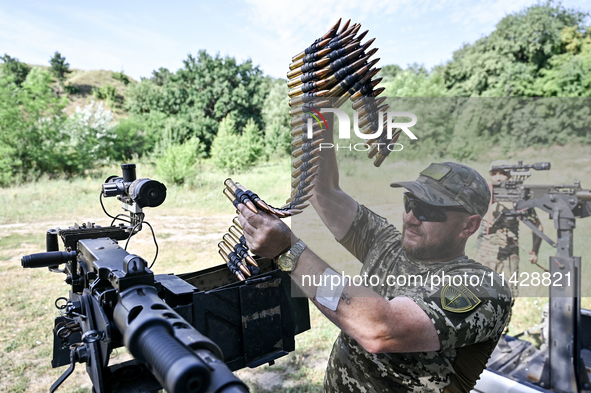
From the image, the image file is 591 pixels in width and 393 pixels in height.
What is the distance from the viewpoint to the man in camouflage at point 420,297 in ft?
5.68

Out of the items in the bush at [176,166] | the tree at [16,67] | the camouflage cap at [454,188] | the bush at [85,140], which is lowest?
the camouflage cap at [454,188]

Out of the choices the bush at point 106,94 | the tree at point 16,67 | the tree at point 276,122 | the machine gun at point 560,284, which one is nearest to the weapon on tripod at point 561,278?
the machine gun at point 560,284

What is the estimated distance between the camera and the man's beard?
2.04m

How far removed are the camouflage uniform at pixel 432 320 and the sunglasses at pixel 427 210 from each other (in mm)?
241

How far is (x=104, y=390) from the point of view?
5.12ft

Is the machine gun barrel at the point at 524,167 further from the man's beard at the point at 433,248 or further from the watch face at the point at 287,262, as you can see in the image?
the watch face at the point at 287,262

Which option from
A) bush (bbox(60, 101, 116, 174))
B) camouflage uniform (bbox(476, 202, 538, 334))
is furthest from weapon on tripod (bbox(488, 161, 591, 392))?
bush (bbox(60, 101, 116, 174))

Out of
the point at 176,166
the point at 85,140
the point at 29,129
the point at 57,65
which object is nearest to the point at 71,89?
the point at 57,65

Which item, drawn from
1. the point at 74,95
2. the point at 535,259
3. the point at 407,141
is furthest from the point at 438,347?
the point at 74,95

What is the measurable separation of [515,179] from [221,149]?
21.4 meters

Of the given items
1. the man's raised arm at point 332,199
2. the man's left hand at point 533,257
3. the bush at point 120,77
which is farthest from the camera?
the bush at point 120,77

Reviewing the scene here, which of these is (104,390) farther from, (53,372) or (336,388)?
(53,372)

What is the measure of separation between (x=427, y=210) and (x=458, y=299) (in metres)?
0.50

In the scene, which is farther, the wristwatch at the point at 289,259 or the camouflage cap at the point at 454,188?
the camouflage cap at the point at 454,188
